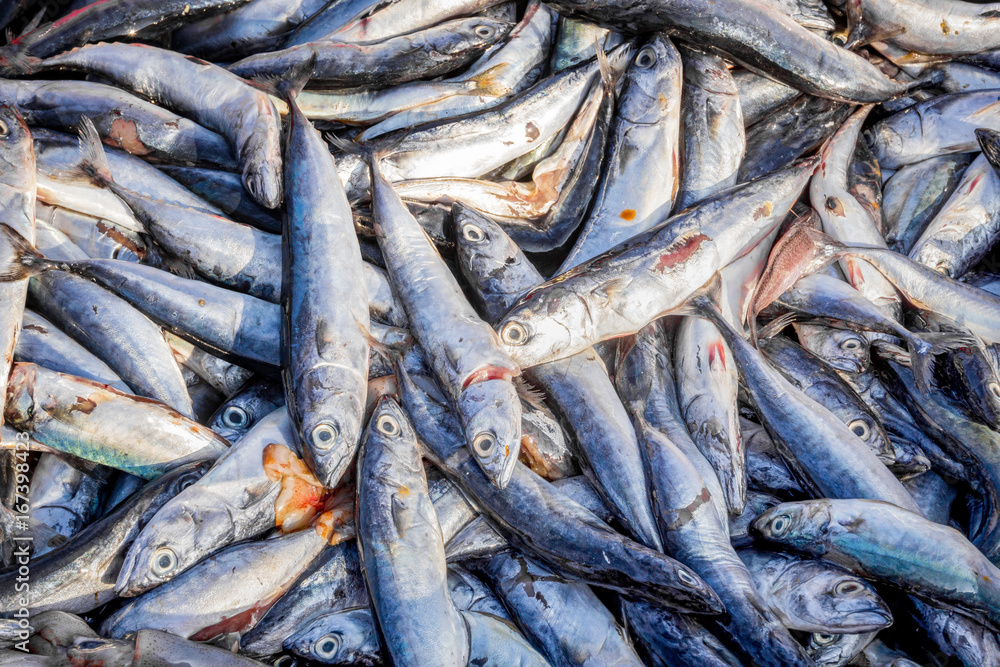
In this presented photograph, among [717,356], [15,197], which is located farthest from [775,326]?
[15,197]

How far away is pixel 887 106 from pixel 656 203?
211 centimetres

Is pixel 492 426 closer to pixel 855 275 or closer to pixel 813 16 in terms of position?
pixel 855 275

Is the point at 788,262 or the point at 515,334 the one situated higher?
the point at 515,334

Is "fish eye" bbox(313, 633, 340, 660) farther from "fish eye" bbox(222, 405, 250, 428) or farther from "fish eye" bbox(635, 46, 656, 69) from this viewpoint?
"fish eye" bbox(635, 46, 656, 69)

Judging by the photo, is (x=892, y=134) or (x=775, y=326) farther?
(x=892, y=134)

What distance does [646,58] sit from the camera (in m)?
3.90

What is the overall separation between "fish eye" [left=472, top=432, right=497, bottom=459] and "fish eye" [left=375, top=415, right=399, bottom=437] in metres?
0.37

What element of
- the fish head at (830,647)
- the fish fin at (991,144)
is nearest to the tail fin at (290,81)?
the fish head at (830,647)

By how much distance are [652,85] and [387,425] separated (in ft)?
8.04

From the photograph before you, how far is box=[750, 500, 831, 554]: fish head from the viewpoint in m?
2.88

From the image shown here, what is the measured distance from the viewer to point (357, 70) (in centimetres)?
396

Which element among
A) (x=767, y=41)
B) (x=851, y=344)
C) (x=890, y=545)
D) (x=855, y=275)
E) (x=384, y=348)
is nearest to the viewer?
(x=890, y=545)

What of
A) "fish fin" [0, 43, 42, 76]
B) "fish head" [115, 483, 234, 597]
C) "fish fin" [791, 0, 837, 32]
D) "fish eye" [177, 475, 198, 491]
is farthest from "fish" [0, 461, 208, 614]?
"fish fin" [791, 0, 837, 32]

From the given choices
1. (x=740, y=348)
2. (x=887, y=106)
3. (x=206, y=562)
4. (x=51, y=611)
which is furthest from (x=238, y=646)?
(x=887, y=106)
